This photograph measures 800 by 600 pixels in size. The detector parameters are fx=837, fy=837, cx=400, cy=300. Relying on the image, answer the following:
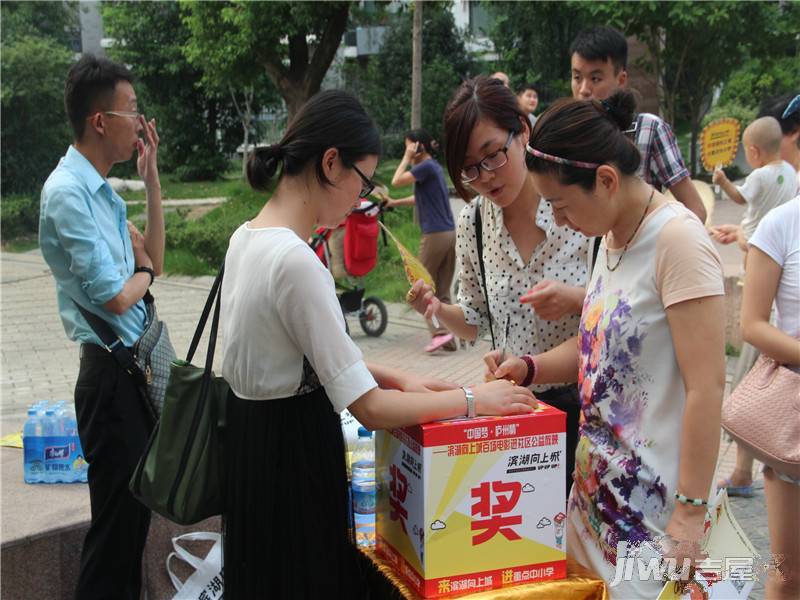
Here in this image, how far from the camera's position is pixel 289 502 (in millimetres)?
1876

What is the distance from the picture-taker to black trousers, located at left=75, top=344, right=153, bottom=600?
2756 millimetres

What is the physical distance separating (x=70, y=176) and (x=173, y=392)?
115 cm

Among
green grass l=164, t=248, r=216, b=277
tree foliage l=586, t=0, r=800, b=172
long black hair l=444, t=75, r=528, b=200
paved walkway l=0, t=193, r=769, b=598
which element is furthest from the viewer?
tree foliage l=586, t=0, r=800, b=172

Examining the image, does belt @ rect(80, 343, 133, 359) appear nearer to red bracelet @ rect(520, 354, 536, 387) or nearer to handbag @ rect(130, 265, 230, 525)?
handbag @ rect(130, 265, 230, 525)

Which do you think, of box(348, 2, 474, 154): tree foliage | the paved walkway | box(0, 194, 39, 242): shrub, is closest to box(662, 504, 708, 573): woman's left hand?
the paved walkway

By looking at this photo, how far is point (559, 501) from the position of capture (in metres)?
1.76

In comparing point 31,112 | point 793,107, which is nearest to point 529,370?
point 793,107

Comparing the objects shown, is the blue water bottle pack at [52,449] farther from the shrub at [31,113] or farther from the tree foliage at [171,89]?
the tree foliage at [171,89]

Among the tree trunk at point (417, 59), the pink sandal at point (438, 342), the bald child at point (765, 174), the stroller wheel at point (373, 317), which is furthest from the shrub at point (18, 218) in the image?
the bald child at point (765, 174)

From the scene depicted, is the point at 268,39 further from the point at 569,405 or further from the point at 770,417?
the point at 770,417

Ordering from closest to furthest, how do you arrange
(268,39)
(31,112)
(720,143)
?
1. (720,143)
2. (268,39)
3. (31,112)

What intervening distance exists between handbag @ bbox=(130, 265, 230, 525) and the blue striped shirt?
33.8 inches

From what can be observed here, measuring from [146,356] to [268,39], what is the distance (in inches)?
542

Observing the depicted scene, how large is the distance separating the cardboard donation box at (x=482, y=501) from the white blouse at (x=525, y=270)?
0.60 metres
